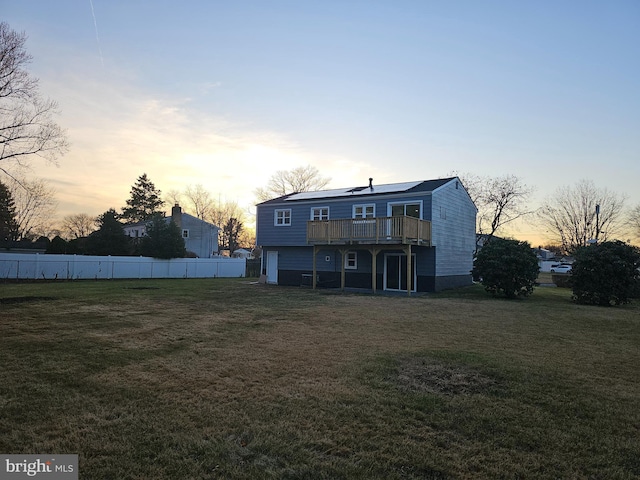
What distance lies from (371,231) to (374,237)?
15.5 inches

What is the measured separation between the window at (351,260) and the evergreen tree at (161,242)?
15123 millimetres

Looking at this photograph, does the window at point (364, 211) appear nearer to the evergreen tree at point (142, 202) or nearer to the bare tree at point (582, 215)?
the bare tree at point (582, 215)

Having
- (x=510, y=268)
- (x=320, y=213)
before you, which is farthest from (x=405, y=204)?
(x=510, y=268)

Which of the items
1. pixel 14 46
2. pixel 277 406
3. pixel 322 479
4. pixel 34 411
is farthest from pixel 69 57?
pixel 322 479

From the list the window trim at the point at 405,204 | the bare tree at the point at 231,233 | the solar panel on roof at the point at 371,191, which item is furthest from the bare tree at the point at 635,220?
the bare tree at the point at 231,233

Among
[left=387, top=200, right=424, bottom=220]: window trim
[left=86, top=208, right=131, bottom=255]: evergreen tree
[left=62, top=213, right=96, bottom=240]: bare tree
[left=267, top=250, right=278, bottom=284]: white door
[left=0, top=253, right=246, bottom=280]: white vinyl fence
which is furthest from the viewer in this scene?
[left=62, top=213, right=96, bottom=240]: bare tree

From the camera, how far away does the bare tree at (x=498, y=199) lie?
37.1 metres

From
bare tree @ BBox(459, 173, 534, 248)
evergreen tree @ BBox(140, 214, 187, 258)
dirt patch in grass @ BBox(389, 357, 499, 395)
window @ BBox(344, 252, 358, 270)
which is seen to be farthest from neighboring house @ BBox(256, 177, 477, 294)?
bare tree @ BBox(459, 173, 534, 248)

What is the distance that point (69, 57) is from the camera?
13.2m

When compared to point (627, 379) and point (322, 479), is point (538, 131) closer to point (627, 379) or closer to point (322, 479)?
point (627, 379)

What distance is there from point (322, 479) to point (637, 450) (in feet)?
9.57

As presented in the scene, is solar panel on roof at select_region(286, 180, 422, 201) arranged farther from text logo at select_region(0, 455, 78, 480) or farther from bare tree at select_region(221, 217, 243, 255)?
bare tree at select_region(221, 217, 243, 255)

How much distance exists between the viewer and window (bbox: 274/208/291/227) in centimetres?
2387

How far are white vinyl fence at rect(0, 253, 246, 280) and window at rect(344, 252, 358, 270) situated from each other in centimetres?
1407
